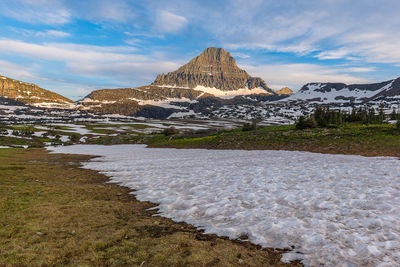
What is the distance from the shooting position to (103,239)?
26.3 feet

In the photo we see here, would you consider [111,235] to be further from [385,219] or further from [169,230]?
[385,219]

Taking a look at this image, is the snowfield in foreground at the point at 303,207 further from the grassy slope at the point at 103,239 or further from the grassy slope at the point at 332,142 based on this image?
the grassy slope at the point at 332,142

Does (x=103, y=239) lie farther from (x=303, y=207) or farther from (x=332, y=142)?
(x=332, y=142)

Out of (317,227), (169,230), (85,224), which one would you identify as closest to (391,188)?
(317,227)

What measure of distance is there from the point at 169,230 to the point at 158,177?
11.1 meters

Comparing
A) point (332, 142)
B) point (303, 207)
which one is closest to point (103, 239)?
point (303, 207)

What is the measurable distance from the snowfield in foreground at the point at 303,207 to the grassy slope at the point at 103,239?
105 cm

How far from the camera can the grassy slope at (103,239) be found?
22.2ft

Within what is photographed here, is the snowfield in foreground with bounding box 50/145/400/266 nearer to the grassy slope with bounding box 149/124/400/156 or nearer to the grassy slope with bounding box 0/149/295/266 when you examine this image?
the grassy slope with bounding box 0/149/295/266

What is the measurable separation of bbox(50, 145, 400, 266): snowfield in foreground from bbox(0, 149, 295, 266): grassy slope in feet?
3.44

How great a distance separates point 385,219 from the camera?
29.1 ft

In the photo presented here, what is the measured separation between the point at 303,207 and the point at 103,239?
30.0 feet

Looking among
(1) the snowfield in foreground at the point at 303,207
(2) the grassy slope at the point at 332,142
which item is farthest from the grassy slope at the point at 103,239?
(2) the grassy slope at the point at 332,142

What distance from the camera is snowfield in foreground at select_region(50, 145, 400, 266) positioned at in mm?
7230
